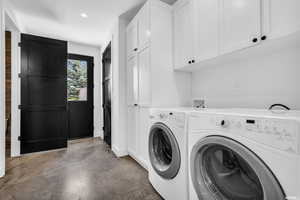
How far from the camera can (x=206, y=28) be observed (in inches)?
56.7

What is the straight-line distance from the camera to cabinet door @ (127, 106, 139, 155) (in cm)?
Result: 225

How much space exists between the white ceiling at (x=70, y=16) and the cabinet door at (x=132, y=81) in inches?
34.9

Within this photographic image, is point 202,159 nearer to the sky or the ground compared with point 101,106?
nearer to the ground

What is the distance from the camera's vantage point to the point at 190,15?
1.62 metres

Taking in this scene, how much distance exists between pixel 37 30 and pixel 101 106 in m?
2.18

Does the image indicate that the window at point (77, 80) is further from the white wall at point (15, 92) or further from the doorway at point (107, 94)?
the white wall at point (15, 92)

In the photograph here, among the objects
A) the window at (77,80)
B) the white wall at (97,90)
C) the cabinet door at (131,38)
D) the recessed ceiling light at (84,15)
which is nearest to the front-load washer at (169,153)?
the cabinet door at (131,38)

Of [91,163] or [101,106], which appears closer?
[91,163]

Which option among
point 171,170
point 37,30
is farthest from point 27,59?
point 171,170

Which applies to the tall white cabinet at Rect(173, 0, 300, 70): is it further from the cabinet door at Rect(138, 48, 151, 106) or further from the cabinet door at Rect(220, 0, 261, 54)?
the cabinet door at Rect(138, 48, 151, 106)

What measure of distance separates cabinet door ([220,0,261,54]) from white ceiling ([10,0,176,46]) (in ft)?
3.79

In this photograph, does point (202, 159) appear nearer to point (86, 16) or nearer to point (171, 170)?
point (171, 170)

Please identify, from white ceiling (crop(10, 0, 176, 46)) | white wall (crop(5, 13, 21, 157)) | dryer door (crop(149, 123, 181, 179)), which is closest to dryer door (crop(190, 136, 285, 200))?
dryer door (crop(149, 123, 181, 179))

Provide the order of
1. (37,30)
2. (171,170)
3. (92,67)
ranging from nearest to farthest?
(171,170) → (37,30) → (92,67)
